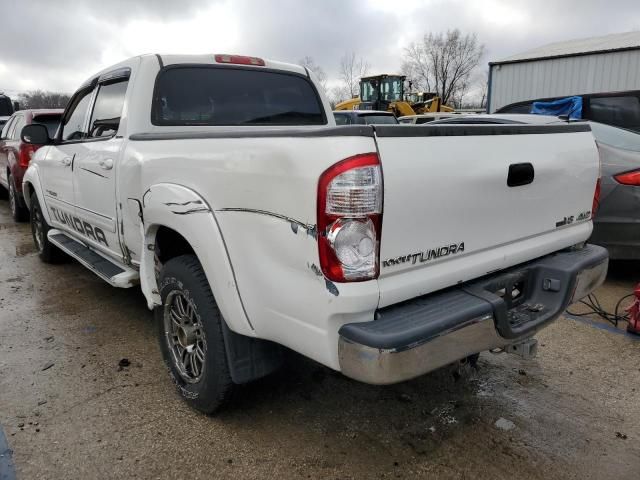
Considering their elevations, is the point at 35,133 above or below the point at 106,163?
above

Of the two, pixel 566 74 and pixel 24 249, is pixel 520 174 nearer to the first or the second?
Result: pixel 24 249

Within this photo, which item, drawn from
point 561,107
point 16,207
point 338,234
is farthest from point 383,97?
point 338,234

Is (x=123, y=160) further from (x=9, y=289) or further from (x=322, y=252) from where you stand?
(x=9, y=289)

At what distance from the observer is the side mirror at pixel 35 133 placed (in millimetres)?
4559

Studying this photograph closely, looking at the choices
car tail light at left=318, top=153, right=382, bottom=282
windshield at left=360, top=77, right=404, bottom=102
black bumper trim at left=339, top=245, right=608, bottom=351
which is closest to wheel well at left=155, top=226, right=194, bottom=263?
car tail light at left=318, top=153, right=382, bottom=282

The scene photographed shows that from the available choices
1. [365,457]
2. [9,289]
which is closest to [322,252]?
[365,457]

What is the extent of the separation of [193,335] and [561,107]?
24.1ft

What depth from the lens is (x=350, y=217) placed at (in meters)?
1.91

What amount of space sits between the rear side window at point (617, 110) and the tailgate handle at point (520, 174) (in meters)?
5.67

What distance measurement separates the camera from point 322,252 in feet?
6.33

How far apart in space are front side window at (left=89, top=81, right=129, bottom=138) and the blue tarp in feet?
19.5

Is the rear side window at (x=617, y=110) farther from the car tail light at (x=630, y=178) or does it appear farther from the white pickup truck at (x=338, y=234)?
the white pickup truck at (x=338, y=234)

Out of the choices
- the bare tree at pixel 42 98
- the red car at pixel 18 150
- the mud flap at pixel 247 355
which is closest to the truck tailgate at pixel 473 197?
the mud flap at pixel 247 355

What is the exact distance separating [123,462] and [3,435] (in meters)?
0.74
